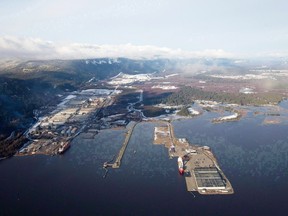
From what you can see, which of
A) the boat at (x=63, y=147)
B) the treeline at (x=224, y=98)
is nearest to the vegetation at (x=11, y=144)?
the boat at (x=63, y=147)

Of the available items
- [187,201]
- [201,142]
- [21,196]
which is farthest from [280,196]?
[21,196]

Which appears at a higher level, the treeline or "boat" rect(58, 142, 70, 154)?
"boat" rect(58, 142, 70, 154)

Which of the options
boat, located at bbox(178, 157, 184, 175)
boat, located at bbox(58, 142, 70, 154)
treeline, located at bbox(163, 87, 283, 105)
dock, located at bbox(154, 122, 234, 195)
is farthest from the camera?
treeline, located at bbox(163, 87, 283, 105)

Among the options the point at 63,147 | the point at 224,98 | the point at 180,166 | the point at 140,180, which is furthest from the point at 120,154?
the point at 224,98

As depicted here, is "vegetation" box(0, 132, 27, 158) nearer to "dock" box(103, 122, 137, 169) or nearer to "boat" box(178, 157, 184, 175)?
"dock" box(103, 122, 137, 169)

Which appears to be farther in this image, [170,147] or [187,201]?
[170,147]

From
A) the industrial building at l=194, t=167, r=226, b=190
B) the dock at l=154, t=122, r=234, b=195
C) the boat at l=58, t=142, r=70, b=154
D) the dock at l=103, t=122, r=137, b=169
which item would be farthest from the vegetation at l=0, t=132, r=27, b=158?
the industrial building at l=194, t=167, r=226, b=190

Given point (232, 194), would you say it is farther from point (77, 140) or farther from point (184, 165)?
point (77, 140)

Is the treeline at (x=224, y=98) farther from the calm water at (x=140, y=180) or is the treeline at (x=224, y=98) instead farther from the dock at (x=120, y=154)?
the calm water at (x=140, y=180)
